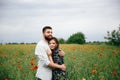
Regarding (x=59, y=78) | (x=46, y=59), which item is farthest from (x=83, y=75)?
(x=46, y=59)

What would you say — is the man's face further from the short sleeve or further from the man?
the short sleeve

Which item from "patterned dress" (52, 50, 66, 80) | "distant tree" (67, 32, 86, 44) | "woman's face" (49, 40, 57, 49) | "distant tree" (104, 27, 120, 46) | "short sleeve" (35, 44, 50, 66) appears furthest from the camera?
"distant tree" (67, 32, 86, 44)

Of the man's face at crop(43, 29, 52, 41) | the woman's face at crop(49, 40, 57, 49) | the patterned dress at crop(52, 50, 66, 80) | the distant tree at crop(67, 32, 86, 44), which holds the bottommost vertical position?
the patterned dress at crop(52, 50, 66, 80)

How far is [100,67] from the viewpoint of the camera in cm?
666

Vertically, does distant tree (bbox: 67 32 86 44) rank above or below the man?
above

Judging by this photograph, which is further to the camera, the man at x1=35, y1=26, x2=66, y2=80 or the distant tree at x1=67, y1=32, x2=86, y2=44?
the distant tree at x1=67, y1=32, x2=86, y2=44

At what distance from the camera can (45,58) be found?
4.23 metres

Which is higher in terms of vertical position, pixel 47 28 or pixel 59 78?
pixel 47 28

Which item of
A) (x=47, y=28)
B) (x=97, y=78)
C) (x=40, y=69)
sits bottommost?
(x=97, y=78)

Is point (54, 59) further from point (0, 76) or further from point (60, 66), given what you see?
point (0, 76)

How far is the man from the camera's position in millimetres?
4250

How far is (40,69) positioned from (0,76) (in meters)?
1.92

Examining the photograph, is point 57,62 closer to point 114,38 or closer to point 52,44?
point 52,44

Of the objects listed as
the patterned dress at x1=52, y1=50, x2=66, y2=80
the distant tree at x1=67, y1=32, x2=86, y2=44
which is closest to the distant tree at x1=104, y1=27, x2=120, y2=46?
the patterned dress at x1=52, y1=50, x2=66, y2=80
